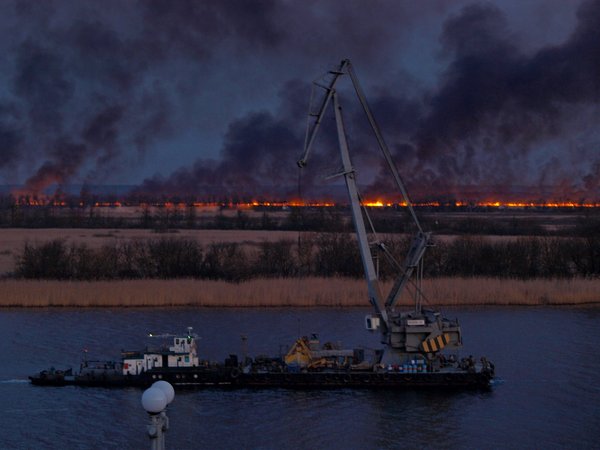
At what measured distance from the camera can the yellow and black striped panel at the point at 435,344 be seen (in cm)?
3112

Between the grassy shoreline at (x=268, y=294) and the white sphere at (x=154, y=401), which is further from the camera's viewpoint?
the grassy shoreline at (x=268, y=294)

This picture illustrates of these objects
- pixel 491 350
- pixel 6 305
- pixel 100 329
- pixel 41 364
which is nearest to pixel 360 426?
pixel 491 350

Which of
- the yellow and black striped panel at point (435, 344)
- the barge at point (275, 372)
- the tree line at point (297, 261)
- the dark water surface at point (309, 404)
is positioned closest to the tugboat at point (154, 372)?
the barge at point (275, 372)

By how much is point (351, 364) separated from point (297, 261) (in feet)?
96.5

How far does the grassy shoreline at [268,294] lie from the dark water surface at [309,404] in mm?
5156

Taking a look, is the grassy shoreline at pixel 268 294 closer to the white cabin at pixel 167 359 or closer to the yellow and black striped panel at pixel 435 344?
the white cabin at pixel 167 359

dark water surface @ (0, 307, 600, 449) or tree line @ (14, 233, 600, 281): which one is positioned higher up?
tree line @ (14, 233, 600, 281)

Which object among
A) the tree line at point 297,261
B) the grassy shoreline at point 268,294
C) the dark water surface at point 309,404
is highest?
the tree line at point 297,261

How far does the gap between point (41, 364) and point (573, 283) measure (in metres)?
31.3

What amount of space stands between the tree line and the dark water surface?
47.7 feet

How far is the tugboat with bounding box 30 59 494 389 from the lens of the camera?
30.5m

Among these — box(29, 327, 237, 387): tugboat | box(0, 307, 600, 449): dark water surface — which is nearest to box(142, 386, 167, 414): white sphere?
box(0, 307, 600, 449): dark water surface

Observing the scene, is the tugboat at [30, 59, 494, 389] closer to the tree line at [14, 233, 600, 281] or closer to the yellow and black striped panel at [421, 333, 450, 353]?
the yellow and black striped panel at [421, 333, 450, 353]

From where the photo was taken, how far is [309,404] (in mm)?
28453
